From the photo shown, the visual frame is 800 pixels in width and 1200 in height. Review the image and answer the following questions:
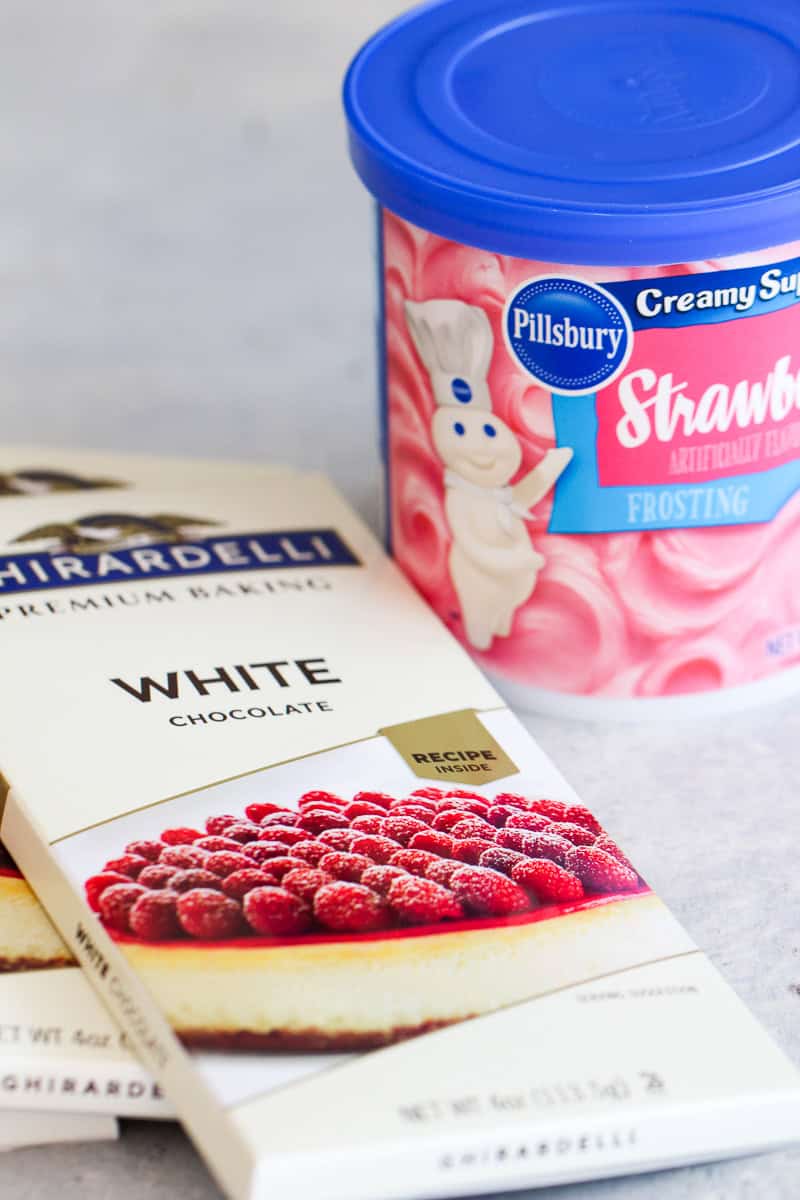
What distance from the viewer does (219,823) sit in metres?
0.73

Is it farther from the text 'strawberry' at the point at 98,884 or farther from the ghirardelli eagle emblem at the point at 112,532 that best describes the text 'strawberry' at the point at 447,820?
the ghirardelli eagle emblem at the point at 112,532

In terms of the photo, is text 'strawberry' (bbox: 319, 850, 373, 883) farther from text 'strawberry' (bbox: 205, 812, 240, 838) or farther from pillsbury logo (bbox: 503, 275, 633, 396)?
pillsbury logo (bbox: 503, 275, 633, 396)

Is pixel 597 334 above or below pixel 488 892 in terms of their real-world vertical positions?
above

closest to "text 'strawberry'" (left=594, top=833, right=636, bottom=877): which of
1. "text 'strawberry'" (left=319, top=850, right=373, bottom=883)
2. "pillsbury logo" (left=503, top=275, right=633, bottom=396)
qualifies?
"text 'strawberry'" (left=319, top=850, right=373, bottom=883)

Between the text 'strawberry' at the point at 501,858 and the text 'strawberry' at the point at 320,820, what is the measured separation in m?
0.06

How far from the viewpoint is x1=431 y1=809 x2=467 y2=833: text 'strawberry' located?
2.44ft

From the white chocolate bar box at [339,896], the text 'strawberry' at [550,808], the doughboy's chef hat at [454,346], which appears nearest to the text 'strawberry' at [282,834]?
the white chocolate bar box at [339,896]

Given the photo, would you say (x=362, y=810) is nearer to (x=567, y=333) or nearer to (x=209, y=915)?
(x=209, y=915)

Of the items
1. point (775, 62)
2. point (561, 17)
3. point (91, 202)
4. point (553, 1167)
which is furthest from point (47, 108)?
point (553, 1167)

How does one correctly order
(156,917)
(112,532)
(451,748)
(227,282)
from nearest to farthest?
(156,917) → (451,748) → (112,532) → (227,282)

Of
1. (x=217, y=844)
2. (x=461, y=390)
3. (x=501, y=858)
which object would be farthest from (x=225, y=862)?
(x=461, y=390)

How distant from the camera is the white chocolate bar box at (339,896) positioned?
0.62m

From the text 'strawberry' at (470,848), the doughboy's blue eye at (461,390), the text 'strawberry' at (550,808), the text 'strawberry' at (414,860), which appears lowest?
the text 'strawberry' at (550,808)

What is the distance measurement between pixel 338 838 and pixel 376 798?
0.11 ft
